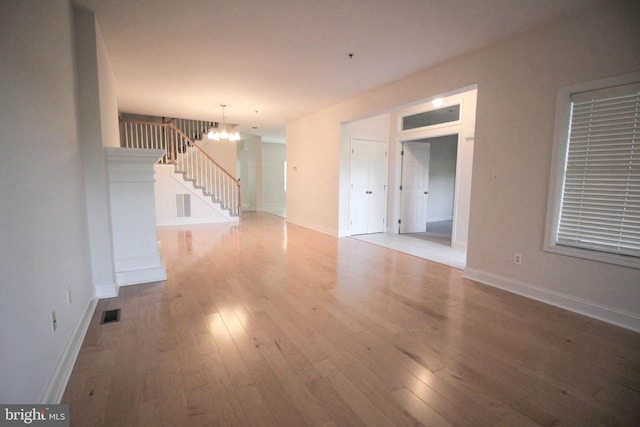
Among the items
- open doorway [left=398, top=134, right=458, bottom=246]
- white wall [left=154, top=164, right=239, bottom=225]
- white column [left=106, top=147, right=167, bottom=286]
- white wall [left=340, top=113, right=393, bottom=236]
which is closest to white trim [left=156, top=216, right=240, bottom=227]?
white wall [left=154, top=164, right=239, bottom=225]

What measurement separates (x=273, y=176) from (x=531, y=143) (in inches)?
366

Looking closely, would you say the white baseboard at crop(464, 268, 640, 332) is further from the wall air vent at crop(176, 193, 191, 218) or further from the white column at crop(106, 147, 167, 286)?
the wall air vent at crop(176, 193, 191, 218)

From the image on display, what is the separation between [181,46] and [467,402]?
421 cm

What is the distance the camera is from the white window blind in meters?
2.47

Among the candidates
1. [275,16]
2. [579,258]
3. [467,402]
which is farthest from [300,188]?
[467,402]

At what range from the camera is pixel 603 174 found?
2.62m

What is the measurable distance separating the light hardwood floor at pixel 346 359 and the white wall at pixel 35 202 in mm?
386

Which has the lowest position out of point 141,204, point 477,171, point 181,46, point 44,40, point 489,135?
point 141,204

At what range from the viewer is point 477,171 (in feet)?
11.5

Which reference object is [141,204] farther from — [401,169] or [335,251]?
[401,169]

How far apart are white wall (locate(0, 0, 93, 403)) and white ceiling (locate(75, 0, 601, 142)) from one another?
39.6 inches

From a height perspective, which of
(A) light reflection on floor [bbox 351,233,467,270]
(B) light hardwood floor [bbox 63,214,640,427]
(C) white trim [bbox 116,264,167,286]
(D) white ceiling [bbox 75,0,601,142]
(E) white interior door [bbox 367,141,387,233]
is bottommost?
(B) light hardwood floor [bbox 63,214,640,427]

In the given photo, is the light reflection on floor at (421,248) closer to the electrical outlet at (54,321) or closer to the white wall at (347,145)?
the white wall at (347,145)

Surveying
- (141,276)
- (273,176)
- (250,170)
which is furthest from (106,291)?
(250,170)
